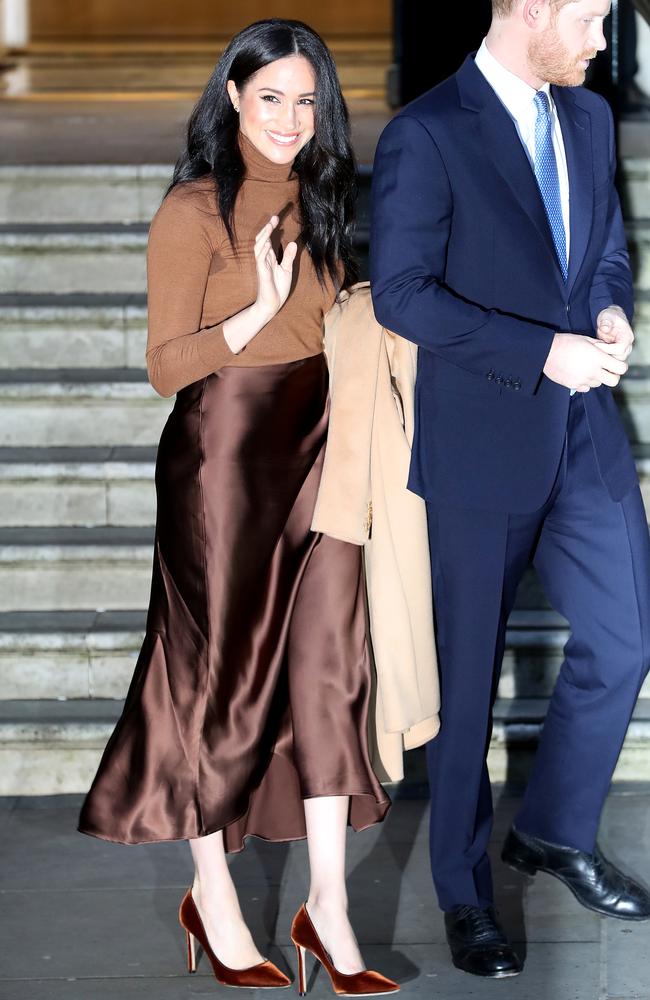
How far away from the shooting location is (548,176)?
317cm

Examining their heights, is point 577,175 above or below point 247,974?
above

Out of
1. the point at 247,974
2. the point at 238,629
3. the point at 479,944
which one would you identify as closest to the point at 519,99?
the point at 238,629

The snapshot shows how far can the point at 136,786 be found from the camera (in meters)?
3.32

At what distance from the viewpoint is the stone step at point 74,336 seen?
5371mm

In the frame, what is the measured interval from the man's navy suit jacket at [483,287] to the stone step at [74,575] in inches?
69.9

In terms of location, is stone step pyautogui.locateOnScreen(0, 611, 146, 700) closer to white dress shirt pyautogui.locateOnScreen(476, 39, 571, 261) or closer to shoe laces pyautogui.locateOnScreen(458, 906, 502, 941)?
shoe laces pyautogui.locateOnScreen(458, 906, 502, 941)

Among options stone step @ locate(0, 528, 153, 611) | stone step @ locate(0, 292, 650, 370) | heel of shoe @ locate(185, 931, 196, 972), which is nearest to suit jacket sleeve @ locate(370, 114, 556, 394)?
heel of shoe @ locate(185, 931, 196, 972)

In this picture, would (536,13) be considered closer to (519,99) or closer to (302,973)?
(519,99)

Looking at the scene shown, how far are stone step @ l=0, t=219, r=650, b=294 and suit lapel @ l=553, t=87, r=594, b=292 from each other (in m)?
2.33

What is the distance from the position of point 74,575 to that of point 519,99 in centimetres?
226

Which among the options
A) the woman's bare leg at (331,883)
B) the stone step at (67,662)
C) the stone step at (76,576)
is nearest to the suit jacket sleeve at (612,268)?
the woman's bare leg at (331,883)

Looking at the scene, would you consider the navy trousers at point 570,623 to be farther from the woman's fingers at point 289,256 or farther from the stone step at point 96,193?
the stone step at point 96,193

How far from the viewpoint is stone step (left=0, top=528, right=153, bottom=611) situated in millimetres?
4793

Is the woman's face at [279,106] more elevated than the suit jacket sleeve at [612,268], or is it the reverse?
the woman's face at [279,106]
